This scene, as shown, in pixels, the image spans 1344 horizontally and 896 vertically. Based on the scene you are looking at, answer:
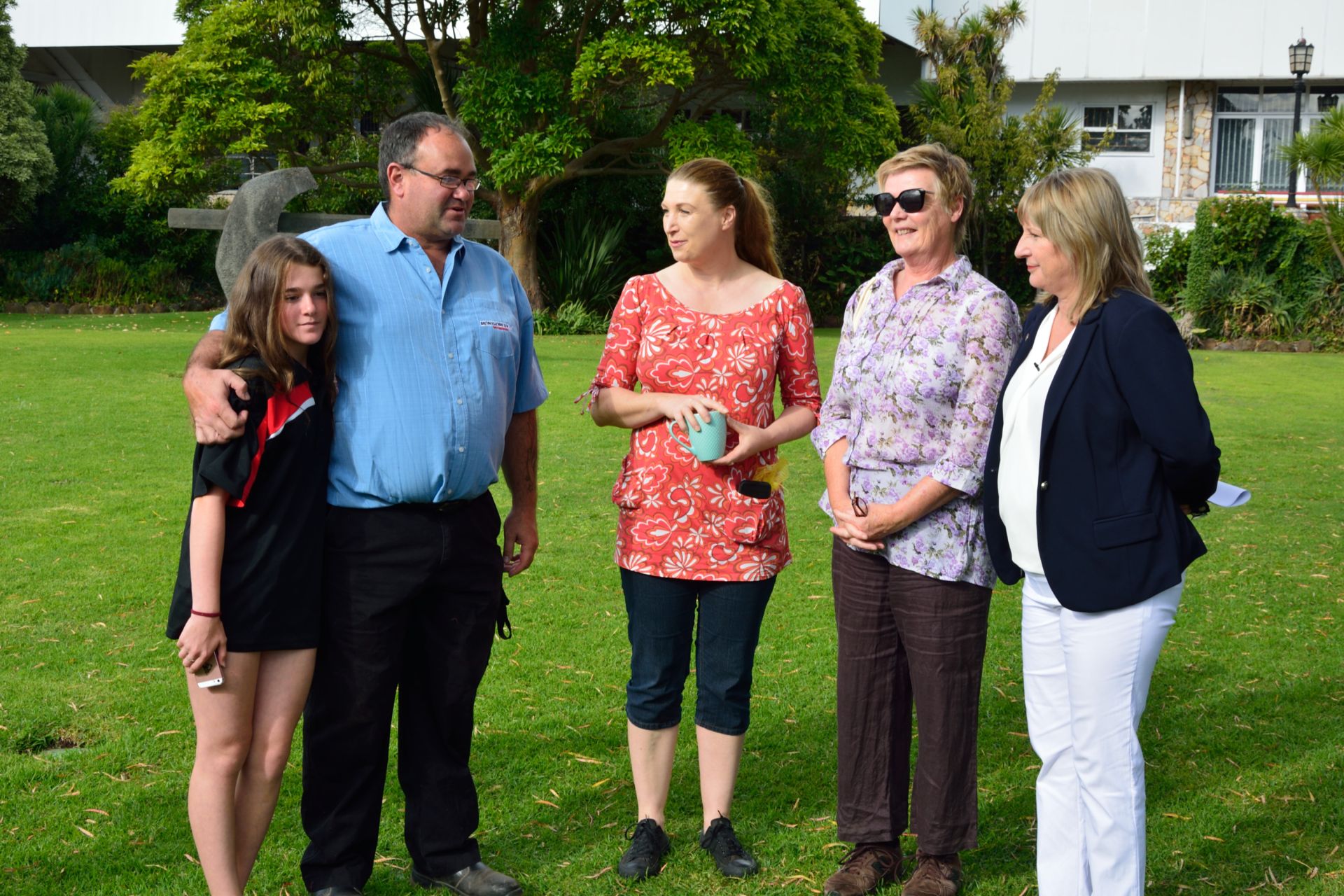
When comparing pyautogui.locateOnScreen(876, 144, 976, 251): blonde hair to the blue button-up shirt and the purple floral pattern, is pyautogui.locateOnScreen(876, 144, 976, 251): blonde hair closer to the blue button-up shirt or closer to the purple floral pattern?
the purple floral pattern

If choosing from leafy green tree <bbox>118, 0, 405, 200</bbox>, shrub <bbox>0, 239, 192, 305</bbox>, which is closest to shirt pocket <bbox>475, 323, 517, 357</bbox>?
leafy green tree <bbox>118, 0, 405, 200</bbox>

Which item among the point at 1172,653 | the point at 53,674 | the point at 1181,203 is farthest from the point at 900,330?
the point at 1181,203

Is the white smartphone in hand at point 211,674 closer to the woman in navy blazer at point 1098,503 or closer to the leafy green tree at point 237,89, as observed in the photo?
the woman in navy blazer at point 1098,503

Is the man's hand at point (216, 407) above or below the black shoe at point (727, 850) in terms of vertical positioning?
above

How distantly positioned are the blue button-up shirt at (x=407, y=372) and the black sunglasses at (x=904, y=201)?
1103mm

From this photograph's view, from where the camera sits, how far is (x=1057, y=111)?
26469 mm

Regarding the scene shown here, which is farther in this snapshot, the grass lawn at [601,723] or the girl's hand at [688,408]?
the grass lawn at [601,723]

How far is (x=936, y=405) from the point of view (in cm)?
340

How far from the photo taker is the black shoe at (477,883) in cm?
356

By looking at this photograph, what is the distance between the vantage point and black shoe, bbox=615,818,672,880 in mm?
3699

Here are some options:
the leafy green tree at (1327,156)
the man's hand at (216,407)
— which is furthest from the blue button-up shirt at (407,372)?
the leafy green tree at (1327,156)

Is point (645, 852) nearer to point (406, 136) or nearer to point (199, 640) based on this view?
point (199, 640)

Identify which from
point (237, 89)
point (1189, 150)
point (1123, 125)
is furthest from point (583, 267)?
point (1189, 150)

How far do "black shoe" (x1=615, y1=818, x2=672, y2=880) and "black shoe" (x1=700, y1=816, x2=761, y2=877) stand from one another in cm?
13
